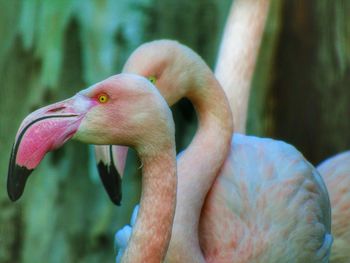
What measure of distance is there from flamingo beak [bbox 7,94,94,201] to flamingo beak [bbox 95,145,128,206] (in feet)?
2.23

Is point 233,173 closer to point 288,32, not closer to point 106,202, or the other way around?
point 106,202

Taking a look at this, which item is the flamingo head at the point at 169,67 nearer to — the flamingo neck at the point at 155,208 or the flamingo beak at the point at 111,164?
the flamingo beak at the point at 111,164

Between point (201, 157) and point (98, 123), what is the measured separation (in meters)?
1.03

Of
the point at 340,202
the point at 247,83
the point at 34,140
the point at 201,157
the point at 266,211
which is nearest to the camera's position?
the point at 34,140

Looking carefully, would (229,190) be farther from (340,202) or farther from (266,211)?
(340,202)

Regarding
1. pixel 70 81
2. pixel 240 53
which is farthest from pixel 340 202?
pixel 70 81

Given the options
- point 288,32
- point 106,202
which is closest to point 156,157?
point 106,202

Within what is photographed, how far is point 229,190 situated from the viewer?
11.8ft

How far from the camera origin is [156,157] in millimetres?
2635

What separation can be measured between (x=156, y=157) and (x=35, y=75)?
2.35m

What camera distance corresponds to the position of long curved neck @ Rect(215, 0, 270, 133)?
4.23m

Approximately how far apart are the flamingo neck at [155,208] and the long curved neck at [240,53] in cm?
158

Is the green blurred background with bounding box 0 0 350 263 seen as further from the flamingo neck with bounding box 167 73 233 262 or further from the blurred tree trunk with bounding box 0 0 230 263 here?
the flamingo neck with bounding box 167 73 233 262

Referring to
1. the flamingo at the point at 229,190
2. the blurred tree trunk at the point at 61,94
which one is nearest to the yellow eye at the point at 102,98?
the flamingo at the point at 229,190
